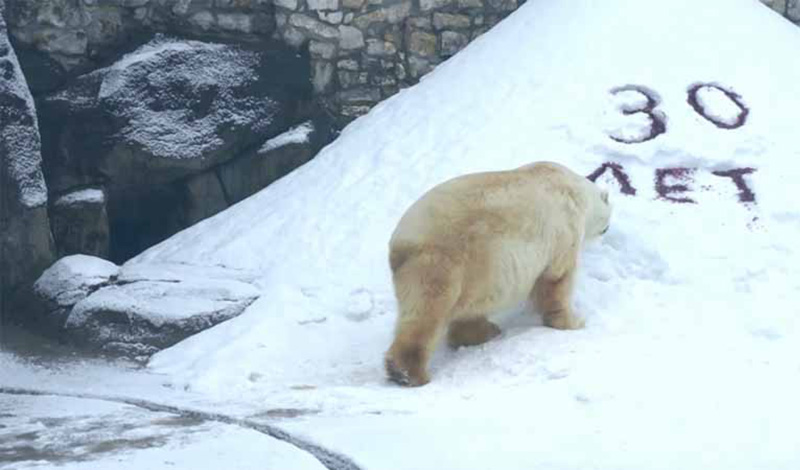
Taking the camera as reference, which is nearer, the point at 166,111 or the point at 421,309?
the point at 421,309

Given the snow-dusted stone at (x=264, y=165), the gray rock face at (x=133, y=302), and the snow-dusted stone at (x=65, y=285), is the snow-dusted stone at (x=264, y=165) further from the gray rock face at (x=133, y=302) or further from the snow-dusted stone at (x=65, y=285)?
the snow-dusted stone at (x=65, y=285)

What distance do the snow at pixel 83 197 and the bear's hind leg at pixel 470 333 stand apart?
3519 millimetres

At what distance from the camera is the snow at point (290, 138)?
31.0 ft

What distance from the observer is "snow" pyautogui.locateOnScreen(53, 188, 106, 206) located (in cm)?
899

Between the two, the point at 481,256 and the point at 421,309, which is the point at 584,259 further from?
the point at 421,309

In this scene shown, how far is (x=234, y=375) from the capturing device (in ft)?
21.9

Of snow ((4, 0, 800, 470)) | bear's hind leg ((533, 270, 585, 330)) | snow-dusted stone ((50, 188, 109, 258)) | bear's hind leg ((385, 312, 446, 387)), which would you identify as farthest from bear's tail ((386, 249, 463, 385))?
snow-dusted stone ((50, 188, 109, 258))

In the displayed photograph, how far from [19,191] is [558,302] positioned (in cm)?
362

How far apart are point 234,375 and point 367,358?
2.33 feet

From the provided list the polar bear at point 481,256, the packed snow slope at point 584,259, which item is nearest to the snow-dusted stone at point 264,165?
the packed snow slope at point 584,259

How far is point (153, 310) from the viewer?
24.5ft

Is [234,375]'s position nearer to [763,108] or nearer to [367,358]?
[367,358]

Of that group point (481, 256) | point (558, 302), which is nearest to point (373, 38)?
point (558, 302)

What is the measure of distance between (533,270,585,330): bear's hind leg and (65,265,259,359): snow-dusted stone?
6.08ft
